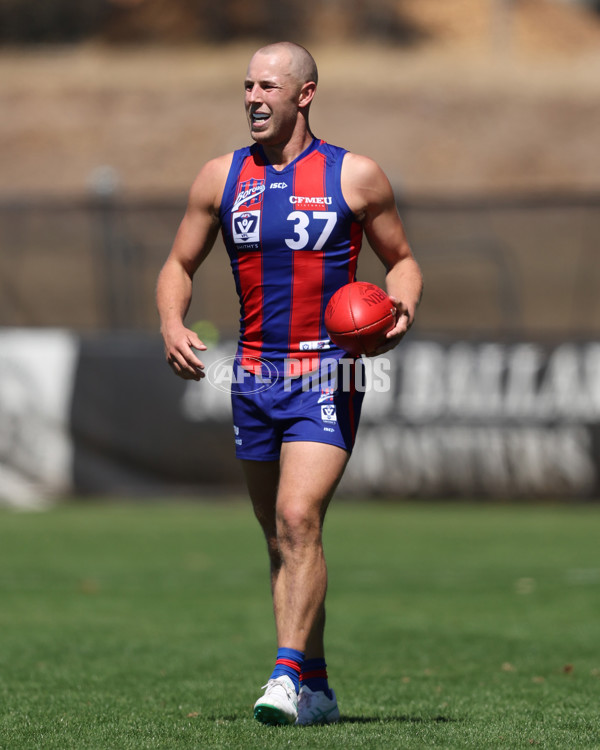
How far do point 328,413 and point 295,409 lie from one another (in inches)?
4.9

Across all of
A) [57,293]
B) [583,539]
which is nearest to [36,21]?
[57,293]

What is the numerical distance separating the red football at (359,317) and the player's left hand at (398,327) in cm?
2

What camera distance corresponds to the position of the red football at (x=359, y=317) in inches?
178

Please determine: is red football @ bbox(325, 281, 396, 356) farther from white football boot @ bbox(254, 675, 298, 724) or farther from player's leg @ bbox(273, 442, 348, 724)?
white football boot @ bbox(254, 675, 298, 724)

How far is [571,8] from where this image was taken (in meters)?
45.5

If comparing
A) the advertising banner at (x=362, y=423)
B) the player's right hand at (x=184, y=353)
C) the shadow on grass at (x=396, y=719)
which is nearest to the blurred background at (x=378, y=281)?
the advertising banner at (x=362, y=423)

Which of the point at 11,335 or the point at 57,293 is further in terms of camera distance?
the point at 57,293

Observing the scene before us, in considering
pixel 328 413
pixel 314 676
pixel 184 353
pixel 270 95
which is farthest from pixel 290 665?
pixel 270 95

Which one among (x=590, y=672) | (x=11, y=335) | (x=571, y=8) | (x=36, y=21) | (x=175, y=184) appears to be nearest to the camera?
(x=590, y=672)

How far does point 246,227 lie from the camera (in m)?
4.75

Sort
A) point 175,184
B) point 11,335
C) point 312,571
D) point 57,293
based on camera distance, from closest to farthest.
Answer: point 312,571, point 11,335, point 57,293, point 175,184

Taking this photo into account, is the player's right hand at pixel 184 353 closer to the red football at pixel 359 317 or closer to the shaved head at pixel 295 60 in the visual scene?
the red football at pixel 359 317

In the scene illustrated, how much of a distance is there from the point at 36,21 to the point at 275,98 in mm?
38837

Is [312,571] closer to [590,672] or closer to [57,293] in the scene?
[590,672]
